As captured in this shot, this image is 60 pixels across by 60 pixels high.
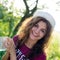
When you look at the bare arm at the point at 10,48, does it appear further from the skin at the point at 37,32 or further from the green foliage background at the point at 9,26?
the green foliage background at the point at 9,26

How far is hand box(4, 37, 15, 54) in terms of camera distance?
152 cm

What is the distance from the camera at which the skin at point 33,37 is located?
1550mm

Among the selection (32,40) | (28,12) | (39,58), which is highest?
(32,40)

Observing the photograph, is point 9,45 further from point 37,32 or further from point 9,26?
point 9,26

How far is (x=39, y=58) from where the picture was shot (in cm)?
161

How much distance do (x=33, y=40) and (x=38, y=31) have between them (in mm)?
84

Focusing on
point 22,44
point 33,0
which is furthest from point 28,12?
point 22,44

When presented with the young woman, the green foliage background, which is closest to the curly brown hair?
the young woman

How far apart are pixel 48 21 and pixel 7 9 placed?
1196 millimetres

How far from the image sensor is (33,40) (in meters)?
1.61

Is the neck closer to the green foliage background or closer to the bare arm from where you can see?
the bare arm

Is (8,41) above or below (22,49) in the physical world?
above

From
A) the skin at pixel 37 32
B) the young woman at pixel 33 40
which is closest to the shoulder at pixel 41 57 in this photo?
the young woman at pixel 33 40

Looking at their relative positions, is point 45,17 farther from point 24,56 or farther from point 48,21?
point 24,56
